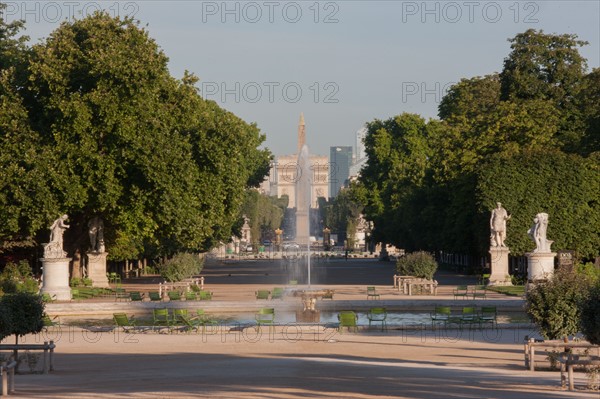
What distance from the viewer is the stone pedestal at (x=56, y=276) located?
159ft

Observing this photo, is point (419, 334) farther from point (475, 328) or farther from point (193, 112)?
point (193, 112)

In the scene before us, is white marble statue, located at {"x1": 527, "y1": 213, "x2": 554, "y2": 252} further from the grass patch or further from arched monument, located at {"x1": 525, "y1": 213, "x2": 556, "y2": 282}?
the grass patch

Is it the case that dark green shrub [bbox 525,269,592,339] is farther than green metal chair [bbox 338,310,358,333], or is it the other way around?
green metal chair [bbox 338,310,358,333]

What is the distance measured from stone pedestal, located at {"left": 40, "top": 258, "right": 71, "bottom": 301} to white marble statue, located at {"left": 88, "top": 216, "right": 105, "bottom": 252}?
994cm

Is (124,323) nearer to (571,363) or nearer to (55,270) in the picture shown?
(55,270)

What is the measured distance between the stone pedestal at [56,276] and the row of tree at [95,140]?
183 inches

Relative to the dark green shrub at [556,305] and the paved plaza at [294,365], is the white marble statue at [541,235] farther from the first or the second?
the dark green shrub at [556,305]

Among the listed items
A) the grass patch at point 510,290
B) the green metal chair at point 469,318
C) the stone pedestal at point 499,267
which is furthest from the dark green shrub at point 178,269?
the green metal chair at point 469,318

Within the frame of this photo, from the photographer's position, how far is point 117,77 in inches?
2125

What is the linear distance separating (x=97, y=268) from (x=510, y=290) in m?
20.2

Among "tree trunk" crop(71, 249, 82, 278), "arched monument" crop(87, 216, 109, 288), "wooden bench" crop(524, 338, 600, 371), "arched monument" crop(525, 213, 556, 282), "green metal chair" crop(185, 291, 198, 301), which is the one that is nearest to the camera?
"wooden bench" crop(524, 338, 600, 371)

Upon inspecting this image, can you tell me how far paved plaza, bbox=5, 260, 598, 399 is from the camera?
68.7 feet

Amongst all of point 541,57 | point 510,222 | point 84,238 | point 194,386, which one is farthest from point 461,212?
point 194,386

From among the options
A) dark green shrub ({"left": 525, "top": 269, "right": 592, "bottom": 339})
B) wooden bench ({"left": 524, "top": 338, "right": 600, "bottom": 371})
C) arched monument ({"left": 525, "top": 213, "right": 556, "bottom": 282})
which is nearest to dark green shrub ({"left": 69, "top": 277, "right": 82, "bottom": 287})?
arched monument ({"left": 525, "top": 213, "right": 556, "bottom": 282})
